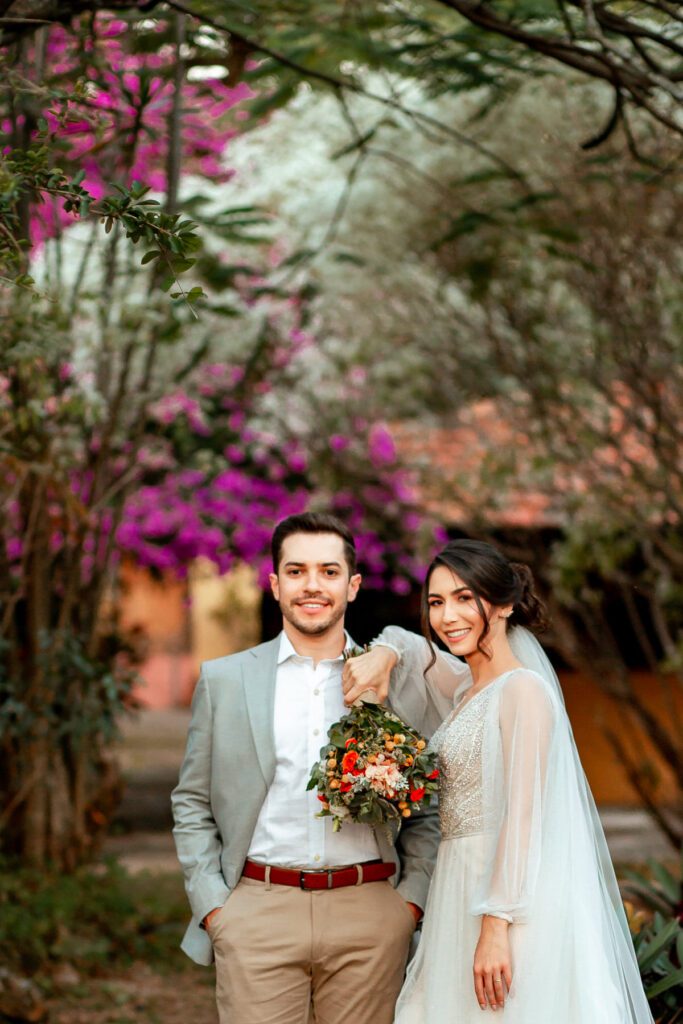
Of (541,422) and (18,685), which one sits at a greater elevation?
(541,422)

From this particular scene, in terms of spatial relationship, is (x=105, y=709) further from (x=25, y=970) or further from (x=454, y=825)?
(x=454, y=825)

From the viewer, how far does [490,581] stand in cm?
351

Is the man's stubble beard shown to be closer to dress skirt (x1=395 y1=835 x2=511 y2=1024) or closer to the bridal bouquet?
the bridal bouquet

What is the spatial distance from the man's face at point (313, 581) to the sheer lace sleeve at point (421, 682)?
0.74 ft

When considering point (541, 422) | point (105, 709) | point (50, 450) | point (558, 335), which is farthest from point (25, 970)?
point (558, 335)

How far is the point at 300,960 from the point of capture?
139 inches

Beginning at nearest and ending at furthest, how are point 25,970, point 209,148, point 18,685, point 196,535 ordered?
point 25,970
point 18,685
point 209,148
point 196,535

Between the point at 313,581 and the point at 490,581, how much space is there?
1.69 ft

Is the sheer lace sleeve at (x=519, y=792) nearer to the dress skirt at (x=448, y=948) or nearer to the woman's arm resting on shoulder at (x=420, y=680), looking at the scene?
the dress skirt at (x=448, y=948)

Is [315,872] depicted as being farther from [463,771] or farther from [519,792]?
[519,792]

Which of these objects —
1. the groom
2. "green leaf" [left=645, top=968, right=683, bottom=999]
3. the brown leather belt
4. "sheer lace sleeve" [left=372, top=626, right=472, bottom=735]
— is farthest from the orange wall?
the brown leather belt

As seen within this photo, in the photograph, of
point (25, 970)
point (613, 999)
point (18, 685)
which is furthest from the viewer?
point (18, 685)

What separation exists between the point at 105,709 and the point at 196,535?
246 centimetres

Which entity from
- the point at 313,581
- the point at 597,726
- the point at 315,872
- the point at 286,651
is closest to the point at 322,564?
the point at 313,581
